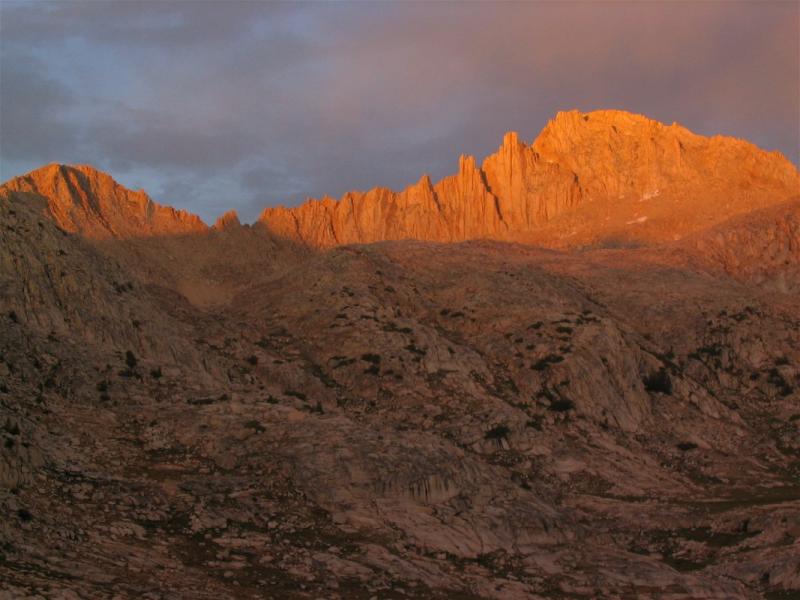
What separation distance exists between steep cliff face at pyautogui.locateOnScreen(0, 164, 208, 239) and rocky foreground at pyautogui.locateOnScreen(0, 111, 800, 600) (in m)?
1.95

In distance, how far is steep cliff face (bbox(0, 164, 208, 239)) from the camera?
89.5 meters

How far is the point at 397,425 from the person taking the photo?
48844mm

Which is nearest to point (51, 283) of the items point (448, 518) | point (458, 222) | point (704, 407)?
point (448, 518)

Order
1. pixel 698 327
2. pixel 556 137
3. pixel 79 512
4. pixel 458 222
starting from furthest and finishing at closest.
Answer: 1. pixel 556 137
2. pixel 458 222
3. pixel 698 327
4. pixel 79 512

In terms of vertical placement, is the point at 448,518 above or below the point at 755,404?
below

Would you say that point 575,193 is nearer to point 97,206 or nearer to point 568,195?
point 568,195

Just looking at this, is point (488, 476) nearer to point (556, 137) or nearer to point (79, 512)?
point (79, 512)

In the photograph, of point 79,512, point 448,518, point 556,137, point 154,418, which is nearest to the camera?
point 79,512

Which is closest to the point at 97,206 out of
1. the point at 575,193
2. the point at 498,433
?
the point at 498,433

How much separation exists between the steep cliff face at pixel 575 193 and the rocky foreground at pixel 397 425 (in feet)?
87.1

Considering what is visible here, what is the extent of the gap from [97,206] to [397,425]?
57.9m

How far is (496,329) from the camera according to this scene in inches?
2601

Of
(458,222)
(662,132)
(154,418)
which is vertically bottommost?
(154,418)

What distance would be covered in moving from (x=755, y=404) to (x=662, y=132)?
71901mm
